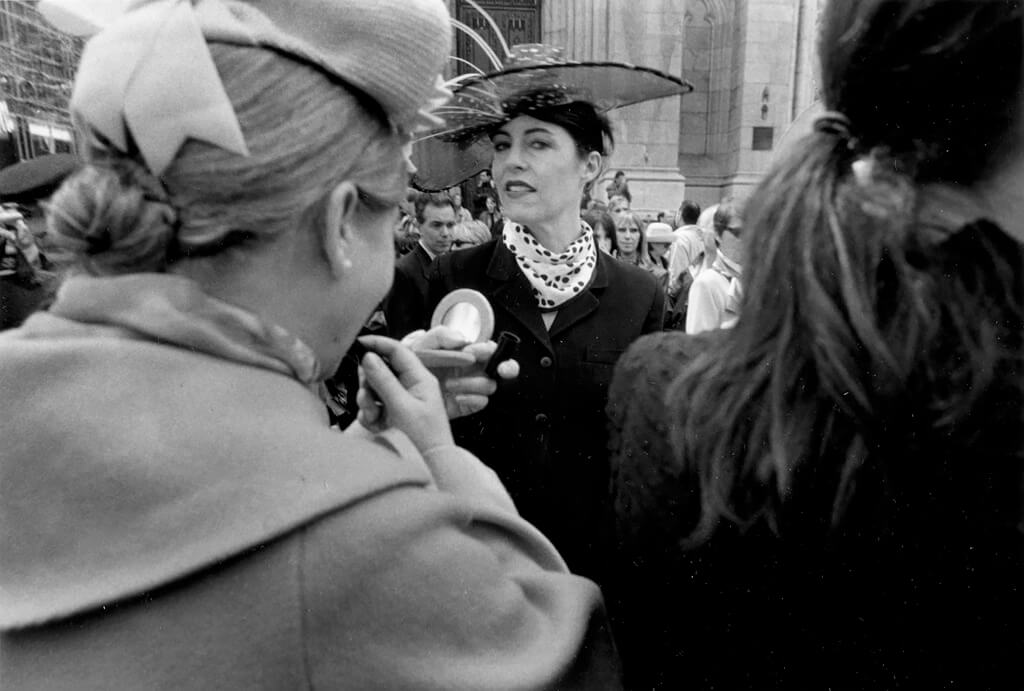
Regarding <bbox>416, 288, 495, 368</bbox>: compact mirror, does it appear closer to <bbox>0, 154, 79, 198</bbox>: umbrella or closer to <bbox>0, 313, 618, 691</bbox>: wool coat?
<bbox>0, 313, 618, 691</bbox>: wool coat

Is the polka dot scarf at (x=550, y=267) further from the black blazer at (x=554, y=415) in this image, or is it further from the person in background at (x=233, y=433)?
the person in background at (x=233, y=433)

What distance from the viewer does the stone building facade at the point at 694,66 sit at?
1213 cm

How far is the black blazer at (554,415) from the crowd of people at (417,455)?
108cm

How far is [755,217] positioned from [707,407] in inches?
8.1

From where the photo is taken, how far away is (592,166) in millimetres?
2438

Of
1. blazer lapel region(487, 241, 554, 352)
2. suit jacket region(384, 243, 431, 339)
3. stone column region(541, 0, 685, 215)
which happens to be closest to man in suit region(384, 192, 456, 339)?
suit jacket region(384, 243, 431, 339)

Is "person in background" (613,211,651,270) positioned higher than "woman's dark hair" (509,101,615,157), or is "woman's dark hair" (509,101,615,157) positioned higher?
"woman's dark hair" (509,101,615,157)

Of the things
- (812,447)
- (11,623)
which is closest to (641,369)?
(812,447)

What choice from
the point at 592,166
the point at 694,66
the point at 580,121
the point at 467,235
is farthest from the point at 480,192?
the point at 580,121

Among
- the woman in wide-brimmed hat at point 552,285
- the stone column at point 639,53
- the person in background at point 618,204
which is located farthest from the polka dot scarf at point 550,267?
the stone column at point 639,53

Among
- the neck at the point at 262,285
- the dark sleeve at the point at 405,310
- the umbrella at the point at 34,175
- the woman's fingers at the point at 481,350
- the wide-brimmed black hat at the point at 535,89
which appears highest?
the wide-brimmed black hat at the point at 535,89

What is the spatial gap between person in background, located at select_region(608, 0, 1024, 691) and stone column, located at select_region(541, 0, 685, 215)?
1113 cm

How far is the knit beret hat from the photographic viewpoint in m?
0.78

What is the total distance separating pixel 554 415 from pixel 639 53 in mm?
11385
